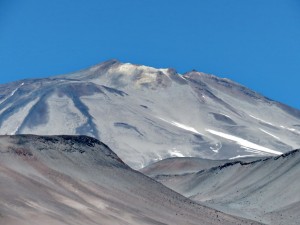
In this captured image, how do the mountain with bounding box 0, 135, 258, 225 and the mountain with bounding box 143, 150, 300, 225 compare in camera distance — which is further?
the mountain with bounding box 143, 150, 300, 225

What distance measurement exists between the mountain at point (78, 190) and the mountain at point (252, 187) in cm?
864

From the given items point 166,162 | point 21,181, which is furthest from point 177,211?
point 166,162

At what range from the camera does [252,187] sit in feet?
315

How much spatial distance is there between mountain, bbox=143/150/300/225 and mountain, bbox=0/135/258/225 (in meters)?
8.64

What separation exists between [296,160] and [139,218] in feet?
137

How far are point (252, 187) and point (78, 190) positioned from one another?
37.7 m

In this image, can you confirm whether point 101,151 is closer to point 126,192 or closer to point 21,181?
point 126,192

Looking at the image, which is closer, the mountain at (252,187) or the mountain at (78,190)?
the mountain at (78,190)

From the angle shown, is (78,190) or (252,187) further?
(252,187)

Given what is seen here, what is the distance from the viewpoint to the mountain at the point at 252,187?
261ft

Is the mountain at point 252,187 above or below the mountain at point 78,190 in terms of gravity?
above

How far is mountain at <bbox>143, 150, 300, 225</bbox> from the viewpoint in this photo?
79481 mm

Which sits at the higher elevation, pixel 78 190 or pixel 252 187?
pixel 252 187

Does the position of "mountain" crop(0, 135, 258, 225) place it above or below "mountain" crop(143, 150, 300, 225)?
below
